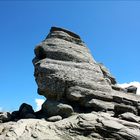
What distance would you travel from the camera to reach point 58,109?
1361 inches

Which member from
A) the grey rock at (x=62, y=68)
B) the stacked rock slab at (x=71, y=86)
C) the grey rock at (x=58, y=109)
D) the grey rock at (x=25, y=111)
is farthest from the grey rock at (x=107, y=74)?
the grey rock at (x=25, y=111)

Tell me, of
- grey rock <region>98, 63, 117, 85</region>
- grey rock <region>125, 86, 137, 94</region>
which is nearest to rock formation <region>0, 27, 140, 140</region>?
grey rock <region>125, 86, 137, 94</region>

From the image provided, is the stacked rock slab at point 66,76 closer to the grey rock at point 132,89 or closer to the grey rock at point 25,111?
the grey rock at point 25,111

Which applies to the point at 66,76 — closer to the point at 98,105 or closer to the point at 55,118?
the point at 98,105

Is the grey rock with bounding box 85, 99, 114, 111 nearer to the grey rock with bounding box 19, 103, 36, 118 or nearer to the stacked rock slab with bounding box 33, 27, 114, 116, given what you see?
the stacked rock slab with bounding box 33, 27, 114, 116

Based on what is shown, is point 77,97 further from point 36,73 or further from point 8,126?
point 8,126

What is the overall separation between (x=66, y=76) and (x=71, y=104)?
401 centimetres

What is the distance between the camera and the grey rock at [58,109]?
34.5m

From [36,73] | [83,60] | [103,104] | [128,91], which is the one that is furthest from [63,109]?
[128,91]

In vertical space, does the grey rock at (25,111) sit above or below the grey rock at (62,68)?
below

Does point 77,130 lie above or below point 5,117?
below

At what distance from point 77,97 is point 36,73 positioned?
7.38 metres

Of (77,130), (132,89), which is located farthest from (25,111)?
(132,89)

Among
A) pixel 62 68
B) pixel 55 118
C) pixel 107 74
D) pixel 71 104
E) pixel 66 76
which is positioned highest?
pixel 107 74
